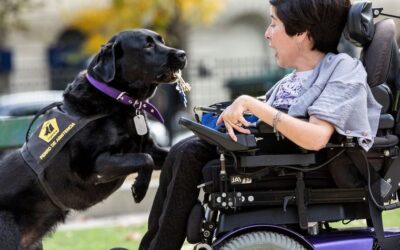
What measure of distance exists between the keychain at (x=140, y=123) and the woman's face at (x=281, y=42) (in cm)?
106

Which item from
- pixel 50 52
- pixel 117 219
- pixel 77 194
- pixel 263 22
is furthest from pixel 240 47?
pixel 77 194

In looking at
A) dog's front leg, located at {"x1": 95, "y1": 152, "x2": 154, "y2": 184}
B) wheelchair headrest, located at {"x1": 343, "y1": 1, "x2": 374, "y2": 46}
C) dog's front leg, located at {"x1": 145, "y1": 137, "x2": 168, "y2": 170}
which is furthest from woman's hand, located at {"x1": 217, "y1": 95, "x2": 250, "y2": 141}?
dog's front leg, located at {"x1": 145, "y1": 137, "x2": 168, "y2": 170}

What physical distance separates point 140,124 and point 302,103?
125cm

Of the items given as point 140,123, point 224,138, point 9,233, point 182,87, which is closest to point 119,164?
point 140,123

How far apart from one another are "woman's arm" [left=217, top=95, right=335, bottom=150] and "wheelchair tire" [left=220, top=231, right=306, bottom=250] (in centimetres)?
45

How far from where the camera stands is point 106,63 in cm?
451

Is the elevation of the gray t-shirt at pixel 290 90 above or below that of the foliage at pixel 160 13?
above

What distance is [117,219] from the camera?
25.3ft

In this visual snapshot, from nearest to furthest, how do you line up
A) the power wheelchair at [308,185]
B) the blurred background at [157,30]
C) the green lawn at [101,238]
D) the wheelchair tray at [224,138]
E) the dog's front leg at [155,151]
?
the wheelchair tray at [224,138], the power wheelchair at [308,185], the dog's front leg at [155,151], the green lawn at [101,238], the blurred background at [157,30]

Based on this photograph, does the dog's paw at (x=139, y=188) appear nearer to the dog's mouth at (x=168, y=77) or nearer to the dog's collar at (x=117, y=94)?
the dog's collar at (x=117, y=94)

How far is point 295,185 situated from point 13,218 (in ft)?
5.73

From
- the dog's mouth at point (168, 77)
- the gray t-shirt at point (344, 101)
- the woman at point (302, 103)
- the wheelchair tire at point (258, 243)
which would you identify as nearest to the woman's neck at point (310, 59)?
the woman at point (302, 103)

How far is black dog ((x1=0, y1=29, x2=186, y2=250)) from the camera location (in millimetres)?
4410

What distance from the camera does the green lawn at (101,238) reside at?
20.6ft
